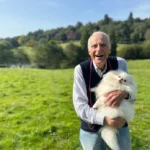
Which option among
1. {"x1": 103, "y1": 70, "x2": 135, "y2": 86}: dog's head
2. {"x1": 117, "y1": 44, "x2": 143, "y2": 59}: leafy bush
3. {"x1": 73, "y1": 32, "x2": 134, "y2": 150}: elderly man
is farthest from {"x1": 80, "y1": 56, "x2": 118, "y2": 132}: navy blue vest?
{"x1": 117, "y1": 44, "x2": 143, "y2": 59}: leafy bush

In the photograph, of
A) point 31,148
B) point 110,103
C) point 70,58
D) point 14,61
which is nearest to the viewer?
point 110,103

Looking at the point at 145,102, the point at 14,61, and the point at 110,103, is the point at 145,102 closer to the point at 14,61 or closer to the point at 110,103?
the point at 110,103

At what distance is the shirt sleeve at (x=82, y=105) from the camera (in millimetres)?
3229

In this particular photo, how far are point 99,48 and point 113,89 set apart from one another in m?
0.59

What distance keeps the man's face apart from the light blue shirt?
0.14 metres

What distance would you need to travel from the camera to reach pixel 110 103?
10.7 ft

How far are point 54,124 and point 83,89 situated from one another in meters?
5.22

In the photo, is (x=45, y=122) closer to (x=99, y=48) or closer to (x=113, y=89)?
(x=113, y=89)

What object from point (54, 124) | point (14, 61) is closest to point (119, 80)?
point (54, 124)

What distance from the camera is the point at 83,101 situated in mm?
3373

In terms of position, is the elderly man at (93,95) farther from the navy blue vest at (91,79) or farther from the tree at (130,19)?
the tree at (130,19)

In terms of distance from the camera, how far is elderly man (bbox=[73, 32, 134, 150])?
3256 millimetres

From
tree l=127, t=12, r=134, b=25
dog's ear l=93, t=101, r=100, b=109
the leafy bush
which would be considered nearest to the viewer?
dog's ear l=93, t=101, r=100, b=109

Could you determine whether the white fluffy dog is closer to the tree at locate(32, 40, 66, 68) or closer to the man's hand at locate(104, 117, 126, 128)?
the man's hand at locate(104, 117, 126, 128)
